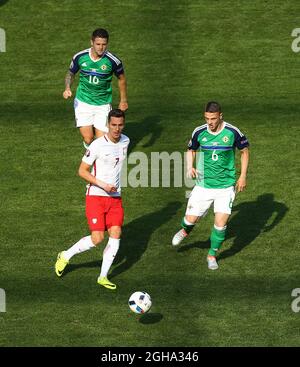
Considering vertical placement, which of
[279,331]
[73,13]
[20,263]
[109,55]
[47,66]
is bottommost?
[279,331]

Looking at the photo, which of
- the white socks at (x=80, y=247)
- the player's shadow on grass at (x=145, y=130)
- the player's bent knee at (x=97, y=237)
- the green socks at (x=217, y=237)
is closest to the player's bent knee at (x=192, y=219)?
the green socks at (x=217, y=237)

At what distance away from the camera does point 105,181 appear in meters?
16.0

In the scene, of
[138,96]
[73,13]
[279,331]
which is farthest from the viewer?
[73,13]

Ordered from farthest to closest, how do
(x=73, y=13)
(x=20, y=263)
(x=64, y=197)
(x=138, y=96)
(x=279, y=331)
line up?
1. (x=73, y=13)
2. (x=138, y=96)
3. (x=64, y=197)
4. (x=20, y=263)
5. (x=279, y=331)

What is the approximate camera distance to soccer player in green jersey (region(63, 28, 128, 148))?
18.9 meters

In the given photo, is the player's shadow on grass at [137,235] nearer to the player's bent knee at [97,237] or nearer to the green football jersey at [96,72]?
the player's bent knee at [97,237]

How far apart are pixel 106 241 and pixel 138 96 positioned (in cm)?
502

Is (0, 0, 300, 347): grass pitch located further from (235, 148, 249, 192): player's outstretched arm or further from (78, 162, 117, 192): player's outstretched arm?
(78, 162, 117, 192): player's outstretched arm

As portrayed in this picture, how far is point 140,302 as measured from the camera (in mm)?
15250

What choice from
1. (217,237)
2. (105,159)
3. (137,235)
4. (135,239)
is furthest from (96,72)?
(217,237)

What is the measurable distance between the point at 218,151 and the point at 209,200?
76cm

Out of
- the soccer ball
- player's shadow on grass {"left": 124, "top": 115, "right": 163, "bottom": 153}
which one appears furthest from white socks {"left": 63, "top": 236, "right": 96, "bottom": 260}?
player's shadow on grass {"left": 124, "top": 115, "right": 163, "bottom": 153}

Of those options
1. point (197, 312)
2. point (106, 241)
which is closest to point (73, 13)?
point (106, 241)

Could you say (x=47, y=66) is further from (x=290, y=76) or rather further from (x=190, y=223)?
(x=190, y=223)
